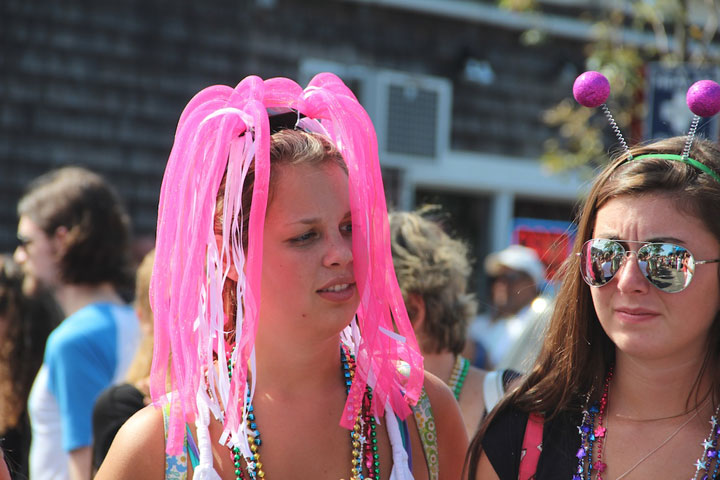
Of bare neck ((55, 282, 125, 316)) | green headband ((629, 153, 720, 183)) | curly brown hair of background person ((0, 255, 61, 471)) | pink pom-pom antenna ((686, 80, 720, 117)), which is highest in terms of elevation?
pink pom-pom antenna ((686, 80, 720, 117))

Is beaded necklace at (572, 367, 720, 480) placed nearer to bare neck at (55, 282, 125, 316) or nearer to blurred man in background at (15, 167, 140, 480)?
blurred man in background at (15, 167, 140, 480)

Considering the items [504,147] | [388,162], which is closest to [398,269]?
[388,162]

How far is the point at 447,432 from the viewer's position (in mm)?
2332

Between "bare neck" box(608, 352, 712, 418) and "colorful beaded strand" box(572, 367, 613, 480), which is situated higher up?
"bare neck" box(608, 352, 712, 418)

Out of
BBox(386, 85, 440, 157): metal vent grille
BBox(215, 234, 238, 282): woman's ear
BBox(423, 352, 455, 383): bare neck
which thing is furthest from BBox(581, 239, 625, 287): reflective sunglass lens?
BBox(386, 85, 440, 157): metal vent grille

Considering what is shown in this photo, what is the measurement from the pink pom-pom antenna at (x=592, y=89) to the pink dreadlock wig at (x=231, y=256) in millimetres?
516

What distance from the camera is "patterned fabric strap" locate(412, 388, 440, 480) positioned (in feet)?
7.32

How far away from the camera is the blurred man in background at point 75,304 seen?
11.8 feet


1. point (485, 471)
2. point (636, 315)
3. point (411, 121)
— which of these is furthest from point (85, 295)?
point (411, 121)

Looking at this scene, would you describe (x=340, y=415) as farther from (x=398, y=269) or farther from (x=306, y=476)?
(x=398, y=269)

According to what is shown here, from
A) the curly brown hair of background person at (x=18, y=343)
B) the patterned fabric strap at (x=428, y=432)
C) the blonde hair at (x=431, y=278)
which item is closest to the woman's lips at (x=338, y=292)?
the patterned fabric strap at (x=428, y=432)

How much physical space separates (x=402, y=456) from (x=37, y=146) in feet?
20.3

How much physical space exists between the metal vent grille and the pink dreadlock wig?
6.65m

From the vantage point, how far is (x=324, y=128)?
2240 millimetres
